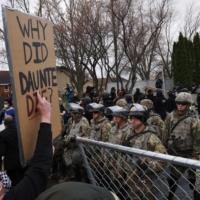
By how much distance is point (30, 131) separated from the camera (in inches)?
79.0

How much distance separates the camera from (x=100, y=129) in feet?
17.2

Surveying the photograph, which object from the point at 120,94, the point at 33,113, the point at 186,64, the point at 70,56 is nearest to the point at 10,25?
the point at 33,113

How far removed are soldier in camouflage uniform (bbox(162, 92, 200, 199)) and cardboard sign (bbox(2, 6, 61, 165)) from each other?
2.48 m

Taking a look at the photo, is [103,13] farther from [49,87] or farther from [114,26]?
[49,87]

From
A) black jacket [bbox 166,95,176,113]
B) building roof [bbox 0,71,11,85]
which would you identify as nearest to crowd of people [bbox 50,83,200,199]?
black jacket [bbox 166,95,176,113]

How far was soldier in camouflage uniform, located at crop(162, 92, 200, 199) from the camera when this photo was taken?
4145 millimetres

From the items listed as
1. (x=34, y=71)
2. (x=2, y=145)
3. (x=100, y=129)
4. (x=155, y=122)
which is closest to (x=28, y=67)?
(x=34, y=71)

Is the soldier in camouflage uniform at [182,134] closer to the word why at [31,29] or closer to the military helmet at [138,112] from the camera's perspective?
the military helmet at [138,112]

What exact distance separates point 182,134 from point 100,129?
5.07ft

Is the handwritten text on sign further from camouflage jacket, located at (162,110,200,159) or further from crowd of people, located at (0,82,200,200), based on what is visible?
camouflage jacket, located at (162,110,200,159)

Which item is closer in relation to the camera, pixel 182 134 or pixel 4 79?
pixel 182 134

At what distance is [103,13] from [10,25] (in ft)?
45.3

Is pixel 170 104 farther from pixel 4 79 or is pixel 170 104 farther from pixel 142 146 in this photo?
pixel 4 79

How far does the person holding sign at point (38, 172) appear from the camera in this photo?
1.68 metres
